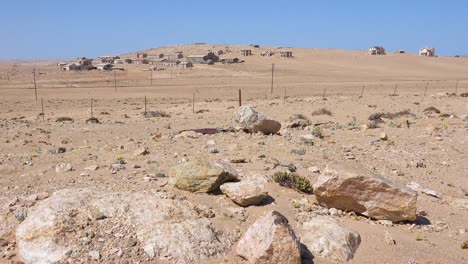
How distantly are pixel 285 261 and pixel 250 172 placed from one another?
3.36 m

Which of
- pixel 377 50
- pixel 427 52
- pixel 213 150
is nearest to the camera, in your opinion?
pixel 213 150

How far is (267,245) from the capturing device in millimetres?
4855

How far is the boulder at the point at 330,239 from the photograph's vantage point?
5.43 m

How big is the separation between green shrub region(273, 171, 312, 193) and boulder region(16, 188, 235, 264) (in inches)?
81.1

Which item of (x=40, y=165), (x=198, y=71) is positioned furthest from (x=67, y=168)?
(x=198, y=71)

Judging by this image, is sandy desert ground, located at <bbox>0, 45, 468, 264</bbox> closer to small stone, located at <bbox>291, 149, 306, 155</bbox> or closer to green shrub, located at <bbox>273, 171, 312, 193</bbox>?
small stone, located at <bbox>291, 149, 306, 155</bbox>

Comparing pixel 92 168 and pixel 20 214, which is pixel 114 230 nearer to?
pixel 20 214

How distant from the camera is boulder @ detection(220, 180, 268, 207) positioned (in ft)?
20.9

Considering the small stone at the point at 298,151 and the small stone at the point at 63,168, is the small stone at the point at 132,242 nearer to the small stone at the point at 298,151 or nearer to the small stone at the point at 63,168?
the small stone at the point at 63,168

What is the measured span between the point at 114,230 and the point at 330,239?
268 cm

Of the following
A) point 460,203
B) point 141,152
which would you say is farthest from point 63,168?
point 460,203

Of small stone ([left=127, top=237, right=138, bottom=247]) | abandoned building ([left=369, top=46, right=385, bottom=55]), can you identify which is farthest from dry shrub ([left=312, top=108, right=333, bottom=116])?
abandoned building ([left=369, top=46, right=385, bottom=55])

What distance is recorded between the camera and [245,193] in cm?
637

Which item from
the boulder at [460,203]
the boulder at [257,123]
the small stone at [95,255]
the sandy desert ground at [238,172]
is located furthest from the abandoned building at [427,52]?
the small stone at [95,255]
